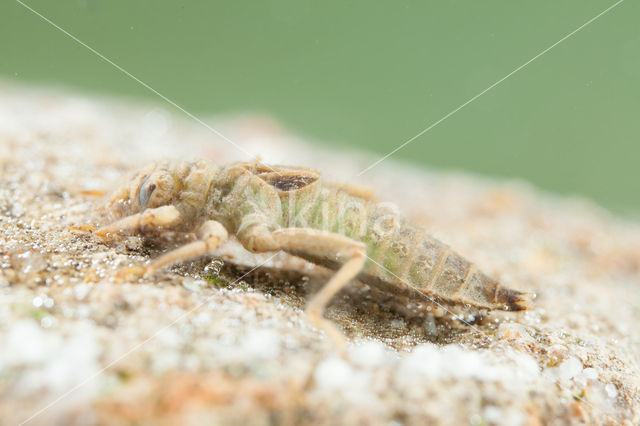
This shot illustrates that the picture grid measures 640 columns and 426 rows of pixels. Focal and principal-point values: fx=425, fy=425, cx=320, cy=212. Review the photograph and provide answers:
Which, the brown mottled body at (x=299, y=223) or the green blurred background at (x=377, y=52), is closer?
the brown mottled body at (x=299, y=223)

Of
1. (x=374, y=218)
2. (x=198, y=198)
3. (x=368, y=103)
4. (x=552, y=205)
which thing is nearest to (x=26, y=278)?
(x=198, y=198)

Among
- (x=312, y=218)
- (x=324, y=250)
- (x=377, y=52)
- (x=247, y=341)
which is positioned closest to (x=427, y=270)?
(x=324, y=250)

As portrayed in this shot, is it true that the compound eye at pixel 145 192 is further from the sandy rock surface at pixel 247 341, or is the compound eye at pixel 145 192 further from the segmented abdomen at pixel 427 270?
the segmented abdomen at pixel 427 270

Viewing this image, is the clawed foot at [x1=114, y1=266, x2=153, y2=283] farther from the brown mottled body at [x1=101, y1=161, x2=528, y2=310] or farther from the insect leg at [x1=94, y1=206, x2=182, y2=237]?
the brown mottled body at [x1=101, y1=161, x2=528, y2=310]

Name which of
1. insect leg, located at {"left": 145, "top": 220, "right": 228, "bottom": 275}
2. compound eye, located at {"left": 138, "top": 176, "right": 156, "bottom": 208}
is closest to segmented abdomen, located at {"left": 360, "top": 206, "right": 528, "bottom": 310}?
insect leg, located at {"left": 145, "top": 220, "right": 228, "bottom": 275}

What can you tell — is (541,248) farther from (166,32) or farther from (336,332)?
(166,32)

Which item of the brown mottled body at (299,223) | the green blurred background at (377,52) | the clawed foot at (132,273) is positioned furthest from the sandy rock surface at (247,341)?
the green blurred background at (377,52)

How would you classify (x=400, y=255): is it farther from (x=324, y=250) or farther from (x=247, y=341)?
(x=247, y=341)
